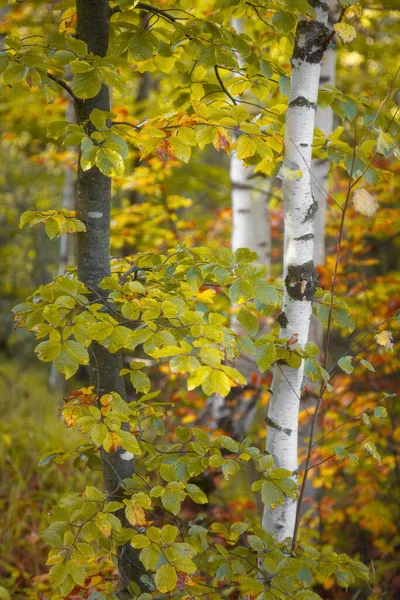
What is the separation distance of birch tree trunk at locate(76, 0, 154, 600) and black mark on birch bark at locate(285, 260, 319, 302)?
649 millimetres

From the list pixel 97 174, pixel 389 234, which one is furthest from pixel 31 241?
pixel 97 174

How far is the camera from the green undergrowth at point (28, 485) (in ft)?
9.14

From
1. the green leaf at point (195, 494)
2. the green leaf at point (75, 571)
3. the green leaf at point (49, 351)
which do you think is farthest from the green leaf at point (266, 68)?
the green leaf at point (75, 571)

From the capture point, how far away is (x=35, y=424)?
15.1ft

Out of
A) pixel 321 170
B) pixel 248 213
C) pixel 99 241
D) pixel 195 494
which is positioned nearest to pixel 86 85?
pixel 99 241

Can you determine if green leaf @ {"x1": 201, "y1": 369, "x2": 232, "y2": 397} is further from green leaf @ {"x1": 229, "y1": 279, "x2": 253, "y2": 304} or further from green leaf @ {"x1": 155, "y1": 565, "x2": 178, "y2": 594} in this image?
green leaf @ {"x1": 155, "y1": 565, "x2": 178, "y2": 594}

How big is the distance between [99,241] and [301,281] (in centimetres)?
72

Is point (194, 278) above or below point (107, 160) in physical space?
below

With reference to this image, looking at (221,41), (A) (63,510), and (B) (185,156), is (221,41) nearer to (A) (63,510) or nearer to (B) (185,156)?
(B) (185,156)

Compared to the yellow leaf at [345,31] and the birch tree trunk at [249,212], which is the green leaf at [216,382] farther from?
the birch tree trunk at [249,212]

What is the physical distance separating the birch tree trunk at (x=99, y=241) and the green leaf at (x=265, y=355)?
551 mm

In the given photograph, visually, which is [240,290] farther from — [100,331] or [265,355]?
[100,331]

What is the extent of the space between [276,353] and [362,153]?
33.3 inches

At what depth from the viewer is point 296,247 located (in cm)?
167
